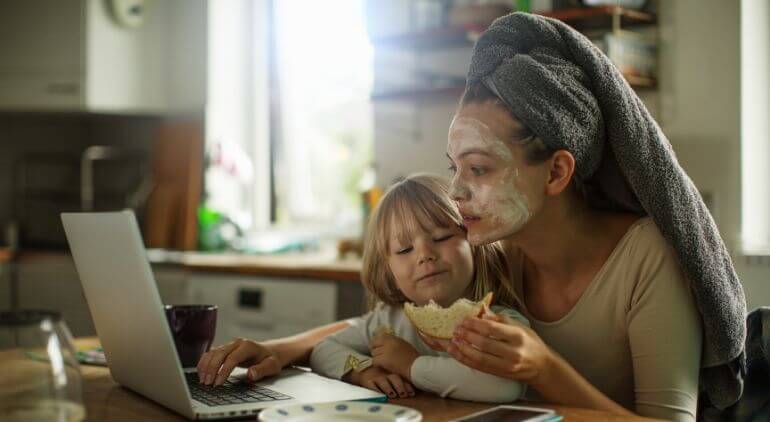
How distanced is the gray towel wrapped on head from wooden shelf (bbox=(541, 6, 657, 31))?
1.53 m

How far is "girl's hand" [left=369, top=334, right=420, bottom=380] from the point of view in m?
1.25

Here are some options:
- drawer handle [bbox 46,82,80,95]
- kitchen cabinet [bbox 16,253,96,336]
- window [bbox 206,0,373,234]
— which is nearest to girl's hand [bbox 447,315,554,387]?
window [bbox 206,0,373,234]

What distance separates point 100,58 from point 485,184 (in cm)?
316

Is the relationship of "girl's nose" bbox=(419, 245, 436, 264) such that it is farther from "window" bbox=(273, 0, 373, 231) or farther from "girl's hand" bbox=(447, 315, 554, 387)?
"window" bbox=(273, 0, 373, 231)

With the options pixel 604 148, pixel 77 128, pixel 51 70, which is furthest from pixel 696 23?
pixel 77 128

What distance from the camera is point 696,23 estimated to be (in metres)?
2.85

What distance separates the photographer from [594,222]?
148 cm

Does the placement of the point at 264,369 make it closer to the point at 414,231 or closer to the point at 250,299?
the point at 414,231

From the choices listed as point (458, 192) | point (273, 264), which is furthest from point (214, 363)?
point (273, 264)

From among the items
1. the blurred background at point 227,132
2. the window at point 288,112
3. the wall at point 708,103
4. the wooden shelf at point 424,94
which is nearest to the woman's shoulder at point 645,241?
the wall at point 708,103

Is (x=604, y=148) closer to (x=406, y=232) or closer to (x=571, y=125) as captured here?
(x=571, y=125)

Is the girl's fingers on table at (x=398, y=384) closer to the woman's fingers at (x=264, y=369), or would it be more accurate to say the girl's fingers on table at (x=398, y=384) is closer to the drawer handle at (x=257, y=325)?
the woman's fingers at (x=264, y=369)

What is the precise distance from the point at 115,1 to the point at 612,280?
3.32 m

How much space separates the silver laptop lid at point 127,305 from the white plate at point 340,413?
5.3 inches
